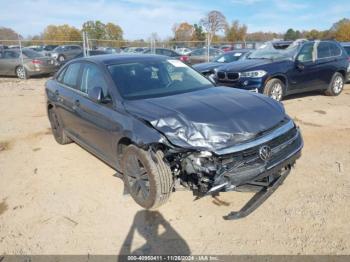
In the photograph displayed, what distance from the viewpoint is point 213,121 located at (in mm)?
3123

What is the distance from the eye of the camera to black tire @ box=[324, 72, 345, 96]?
9.29m

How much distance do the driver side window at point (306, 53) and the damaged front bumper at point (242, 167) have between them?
5679 mm

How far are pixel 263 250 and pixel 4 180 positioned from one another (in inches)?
141

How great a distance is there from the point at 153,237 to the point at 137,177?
0.71 m

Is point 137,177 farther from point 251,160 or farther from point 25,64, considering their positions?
point 25,64

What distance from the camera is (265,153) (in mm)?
3125

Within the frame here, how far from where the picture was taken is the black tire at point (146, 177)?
125 inches

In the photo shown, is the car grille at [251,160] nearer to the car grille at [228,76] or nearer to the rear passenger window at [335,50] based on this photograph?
the car grille at [228,76]

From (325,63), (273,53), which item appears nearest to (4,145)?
(273,53)

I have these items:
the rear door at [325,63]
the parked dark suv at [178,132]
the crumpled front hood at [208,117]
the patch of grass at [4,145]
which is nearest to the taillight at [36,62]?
the patch of grass at [4,145]

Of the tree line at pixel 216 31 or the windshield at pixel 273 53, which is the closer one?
the windshield at pixel 273 53

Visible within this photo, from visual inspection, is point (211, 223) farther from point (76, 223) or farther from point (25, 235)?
point (25, 235)

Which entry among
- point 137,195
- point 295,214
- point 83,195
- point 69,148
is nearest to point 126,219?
point 137,195

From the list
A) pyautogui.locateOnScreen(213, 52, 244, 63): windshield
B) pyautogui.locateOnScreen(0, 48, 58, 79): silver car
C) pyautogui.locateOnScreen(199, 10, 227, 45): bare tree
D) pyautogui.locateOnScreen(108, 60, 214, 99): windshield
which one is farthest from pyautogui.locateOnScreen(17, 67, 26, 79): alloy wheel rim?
pyautogui.locateOnScreen(199, 10, 227, 45): bare tree
